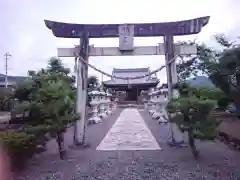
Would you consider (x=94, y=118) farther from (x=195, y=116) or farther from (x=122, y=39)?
(x=195, y=116)

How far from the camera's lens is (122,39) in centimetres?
685

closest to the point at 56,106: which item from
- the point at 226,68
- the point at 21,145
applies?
the point at 21,145

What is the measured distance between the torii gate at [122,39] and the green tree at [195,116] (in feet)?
5.44

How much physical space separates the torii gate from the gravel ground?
1392mm

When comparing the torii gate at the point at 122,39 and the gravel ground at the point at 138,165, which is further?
the torii gate at the point at 122,39

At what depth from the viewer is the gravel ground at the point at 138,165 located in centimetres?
429

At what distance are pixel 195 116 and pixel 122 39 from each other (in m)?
3.15

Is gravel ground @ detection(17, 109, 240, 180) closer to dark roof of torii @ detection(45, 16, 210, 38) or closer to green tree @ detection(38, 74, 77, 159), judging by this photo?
green tree @ detection(38, 74, 77, 159)

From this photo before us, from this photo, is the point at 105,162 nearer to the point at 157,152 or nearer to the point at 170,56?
the point at 157,152

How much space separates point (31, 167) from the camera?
16.2 feet

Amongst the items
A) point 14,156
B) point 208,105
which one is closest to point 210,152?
point 208,105

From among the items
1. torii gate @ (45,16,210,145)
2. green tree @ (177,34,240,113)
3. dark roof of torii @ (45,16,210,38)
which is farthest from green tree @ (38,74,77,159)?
green tree @ (177,34,240,113)

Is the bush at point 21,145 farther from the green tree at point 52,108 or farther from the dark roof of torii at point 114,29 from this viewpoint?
the dark roof of torii at point 114,29

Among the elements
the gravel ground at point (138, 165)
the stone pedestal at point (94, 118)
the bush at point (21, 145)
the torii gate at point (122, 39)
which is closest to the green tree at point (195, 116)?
the gravel ground at point (138, 165)
